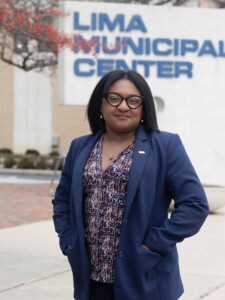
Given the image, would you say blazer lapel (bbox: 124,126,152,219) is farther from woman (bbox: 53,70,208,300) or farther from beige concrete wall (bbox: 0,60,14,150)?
beige concrete wall (bbox: 0,60,14,150)

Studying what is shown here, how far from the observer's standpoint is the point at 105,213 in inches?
145

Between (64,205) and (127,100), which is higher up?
(127,100)

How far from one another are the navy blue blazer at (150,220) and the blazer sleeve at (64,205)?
0.05 metres

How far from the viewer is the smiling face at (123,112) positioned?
3.77 metres

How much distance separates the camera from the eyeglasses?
12.3 ft

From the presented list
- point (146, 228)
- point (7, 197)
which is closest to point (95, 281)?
point (146, 228)

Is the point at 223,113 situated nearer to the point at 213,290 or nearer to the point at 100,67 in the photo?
the point at 100,67

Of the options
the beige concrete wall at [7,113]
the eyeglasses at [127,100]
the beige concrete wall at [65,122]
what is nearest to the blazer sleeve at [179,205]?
the eyeglasses at [127,100]

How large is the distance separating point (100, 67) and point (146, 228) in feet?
40.9

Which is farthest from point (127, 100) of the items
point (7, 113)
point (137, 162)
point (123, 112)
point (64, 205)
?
point (7, 113)

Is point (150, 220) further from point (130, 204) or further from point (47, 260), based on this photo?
point (47, 260)

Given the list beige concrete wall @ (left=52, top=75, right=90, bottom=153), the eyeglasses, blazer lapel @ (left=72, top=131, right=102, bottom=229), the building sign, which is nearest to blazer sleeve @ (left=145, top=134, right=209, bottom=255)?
the eyeglasses

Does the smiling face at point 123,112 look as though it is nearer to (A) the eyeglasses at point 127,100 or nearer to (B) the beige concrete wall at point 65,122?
(A) the eyeglasses at point 127,100

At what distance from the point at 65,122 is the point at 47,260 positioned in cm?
2488
